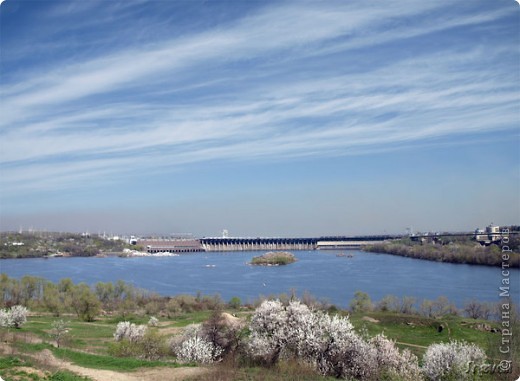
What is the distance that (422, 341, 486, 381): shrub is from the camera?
5.52 metres

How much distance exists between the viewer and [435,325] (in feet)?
37.1

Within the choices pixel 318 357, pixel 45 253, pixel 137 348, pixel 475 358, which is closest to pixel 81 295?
pixel 137 348

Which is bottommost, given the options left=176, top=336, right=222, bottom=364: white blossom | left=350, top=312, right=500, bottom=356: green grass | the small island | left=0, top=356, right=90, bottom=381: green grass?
the small island

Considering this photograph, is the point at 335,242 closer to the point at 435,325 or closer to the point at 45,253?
the point at 45,253

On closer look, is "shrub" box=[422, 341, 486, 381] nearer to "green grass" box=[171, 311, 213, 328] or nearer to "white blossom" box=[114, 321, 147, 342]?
"white blossom" box=[114, 321, 147, 342]

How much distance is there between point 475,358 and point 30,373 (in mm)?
4857

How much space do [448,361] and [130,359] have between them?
373 centimetres

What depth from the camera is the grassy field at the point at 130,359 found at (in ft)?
17.6

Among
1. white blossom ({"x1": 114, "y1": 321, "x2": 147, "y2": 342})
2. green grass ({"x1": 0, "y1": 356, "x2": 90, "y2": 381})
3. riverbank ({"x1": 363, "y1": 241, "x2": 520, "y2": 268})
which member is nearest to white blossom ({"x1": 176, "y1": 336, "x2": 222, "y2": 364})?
white blossom ({"x1": 114, "y1": 321, "x2": 147, "y2": 342})

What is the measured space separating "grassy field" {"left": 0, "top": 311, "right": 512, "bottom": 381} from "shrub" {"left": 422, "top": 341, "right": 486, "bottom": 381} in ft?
4.64

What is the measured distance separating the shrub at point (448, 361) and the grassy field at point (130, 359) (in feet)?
4.64

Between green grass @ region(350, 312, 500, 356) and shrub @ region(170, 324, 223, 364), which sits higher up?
shrub @ region(170, 324, 223, 364)

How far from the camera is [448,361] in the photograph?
231 inches

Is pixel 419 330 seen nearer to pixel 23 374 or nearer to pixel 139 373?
pixel 139 373
